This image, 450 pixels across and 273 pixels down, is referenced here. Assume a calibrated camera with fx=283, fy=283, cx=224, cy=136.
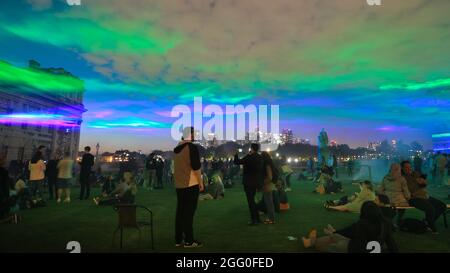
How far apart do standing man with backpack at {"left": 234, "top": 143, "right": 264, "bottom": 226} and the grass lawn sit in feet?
1.58

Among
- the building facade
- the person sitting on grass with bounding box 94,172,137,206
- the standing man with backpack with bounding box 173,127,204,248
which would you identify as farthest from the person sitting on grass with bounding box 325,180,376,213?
the building facade

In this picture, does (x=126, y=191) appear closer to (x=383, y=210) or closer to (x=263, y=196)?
(x=263, y=196)

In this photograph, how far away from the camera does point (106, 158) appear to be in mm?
121062

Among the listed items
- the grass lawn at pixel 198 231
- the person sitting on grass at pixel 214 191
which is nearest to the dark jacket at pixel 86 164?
the grass lawn at pixel 198 231

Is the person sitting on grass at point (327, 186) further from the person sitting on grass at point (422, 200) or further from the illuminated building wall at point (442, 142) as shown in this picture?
the illuminated building wall at point (442, 142)

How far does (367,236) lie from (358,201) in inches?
188

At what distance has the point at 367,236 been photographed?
4469 millimetres

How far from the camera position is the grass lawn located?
17.8 ft

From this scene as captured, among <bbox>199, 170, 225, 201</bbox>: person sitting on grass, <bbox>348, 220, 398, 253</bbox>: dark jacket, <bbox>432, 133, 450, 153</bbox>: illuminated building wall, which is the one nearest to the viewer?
<bbox>348, 220, 398, 253</bbox>: dark jacket

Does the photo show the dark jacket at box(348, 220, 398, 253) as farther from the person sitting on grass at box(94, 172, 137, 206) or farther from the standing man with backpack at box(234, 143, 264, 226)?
the person sitting on grass at box(94, 172, 137, 206)

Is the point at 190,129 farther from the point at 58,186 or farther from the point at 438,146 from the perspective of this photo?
the point at 438,146

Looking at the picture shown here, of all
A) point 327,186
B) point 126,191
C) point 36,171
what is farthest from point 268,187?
point 36,171
